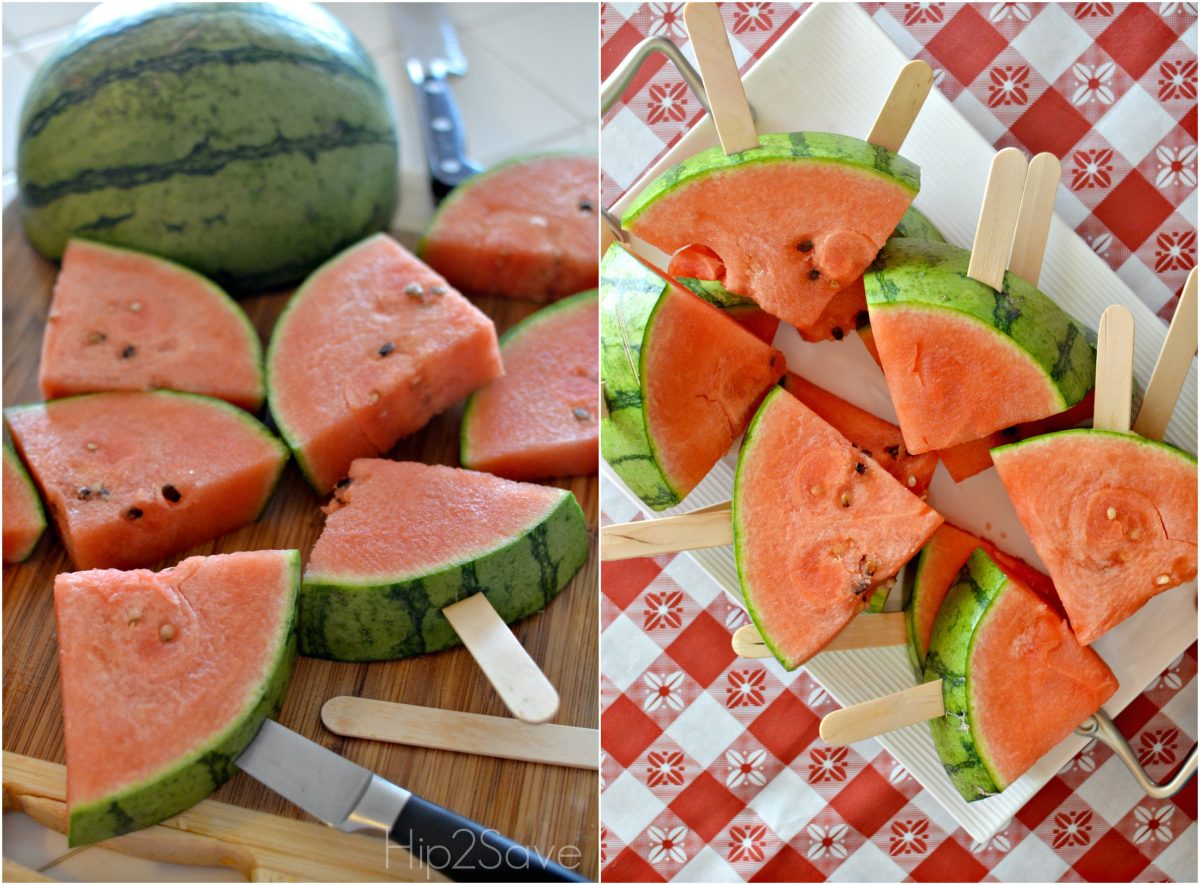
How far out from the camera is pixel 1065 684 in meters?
1.53

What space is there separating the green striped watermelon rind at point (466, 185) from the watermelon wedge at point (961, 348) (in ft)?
2.44

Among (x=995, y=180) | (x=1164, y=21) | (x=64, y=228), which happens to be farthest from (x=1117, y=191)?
(x=64, y=228)

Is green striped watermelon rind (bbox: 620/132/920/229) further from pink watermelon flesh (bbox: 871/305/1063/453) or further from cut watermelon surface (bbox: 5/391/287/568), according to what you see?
cut watermelon surface (bbox: 5/391/287/568)

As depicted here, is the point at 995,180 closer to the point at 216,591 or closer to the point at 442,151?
the point at 442,151

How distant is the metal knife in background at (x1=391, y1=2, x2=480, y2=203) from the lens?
6.46 feet

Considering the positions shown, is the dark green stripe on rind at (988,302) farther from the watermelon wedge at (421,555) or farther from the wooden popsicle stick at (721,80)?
the watermelon wedge at (421,555)

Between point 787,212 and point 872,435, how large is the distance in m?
0.38

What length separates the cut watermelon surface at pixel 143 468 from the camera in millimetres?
1529

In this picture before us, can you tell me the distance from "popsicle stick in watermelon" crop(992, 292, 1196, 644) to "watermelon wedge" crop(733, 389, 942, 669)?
21cm

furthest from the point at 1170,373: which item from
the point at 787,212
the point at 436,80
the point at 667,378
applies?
the point at 436,80

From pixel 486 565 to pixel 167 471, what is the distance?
1.75 ft

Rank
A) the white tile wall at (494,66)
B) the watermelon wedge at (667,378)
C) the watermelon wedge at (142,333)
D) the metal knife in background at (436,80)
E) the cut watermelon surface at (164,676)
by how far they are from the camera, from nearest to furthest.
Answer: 1. the cut watermelon surface at (164,676)
2. the watermelon wedge at (667,378)
3. the watermelon wedge at (142,333)
4. the metal knife in background at (436,80)
5. the white tile wall at (494,66)

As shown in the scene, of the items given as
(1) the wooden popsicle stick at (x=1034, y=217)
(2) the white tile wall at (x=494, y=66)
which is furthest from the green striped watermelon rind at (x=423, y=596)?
(2) the white tile wall at (x=494, y=66)

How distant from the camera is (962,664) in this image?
1.47 metres
